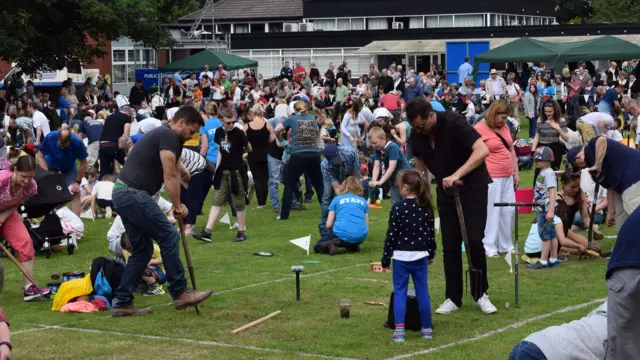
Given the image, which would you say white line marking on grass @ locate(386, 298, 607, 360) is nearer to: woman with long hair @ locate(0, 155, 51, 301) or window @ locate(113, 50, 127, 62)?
woman with long hair @ locate(0, 155, 51, 301)

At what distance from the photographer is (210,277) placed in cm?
1232

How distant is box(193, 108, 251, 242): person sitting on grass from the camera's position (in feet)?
51.5

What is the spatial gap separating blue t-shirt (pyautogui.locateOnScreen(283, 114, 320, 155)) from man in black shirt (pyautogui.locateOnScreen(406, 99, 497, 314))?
7274 millimetres

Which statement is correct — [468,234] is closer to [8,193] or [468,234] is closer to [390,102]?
[8,193]

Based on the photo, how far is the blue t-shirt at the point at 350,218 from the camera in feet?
45.7

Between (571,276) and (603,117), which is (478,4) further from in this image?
(571,276)

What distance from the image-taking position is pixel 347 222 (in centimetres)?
1395

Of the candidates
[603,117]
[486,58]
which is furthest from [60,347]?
[486,58]

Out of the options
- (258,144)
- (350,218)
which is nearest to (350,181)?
(350,218)

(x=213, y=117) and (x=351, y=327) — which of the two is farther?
(x=213, y=117)

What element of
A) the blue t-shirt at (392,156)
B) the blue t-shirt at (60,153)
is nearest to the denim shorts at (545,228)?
the blue t-shirt at (392,156)

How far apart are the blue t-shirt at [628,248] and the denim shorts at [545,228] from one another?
23.7ft

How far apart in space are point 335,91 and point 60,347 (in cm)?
3322

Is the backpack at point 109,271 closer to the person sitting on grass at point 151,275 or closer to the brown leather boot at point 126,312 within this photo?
the person sitting on grass at point 151,275
